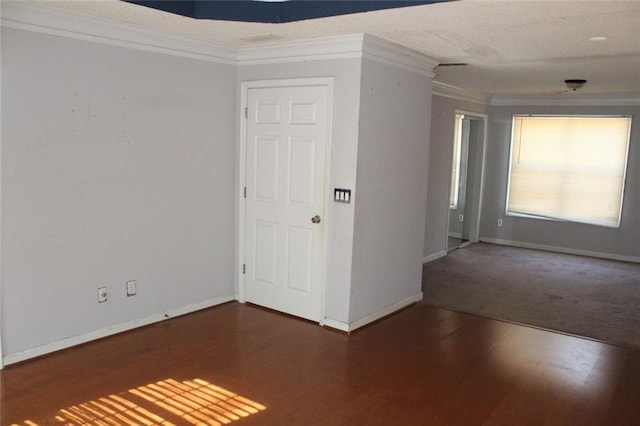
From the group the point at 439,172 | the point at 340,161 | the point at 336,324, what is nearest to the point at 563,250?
the point at 439,172

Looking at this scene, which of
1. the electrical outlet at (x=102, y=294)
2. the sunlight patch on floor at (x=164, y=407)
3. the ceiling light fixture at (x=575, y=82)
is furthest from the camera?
the ceiling light fixture at (x=575, y=82)

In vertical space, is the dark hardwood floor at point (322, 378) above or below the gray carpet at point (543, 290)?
below

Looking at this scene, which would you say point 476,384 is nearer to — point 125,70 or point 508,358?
point 508,358

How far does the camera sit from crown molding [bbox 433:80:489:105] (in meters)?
6.51

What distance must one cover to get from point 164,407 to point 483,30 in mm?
3068

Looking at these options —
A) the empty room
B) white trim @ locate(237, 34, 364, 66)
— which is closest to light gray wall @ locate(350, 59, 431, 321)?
the empty room

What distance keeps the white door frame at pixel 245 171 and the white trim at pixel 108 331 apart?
36 cm

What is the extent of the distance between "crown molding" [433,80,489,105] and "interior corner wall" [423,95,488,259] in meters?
0.05

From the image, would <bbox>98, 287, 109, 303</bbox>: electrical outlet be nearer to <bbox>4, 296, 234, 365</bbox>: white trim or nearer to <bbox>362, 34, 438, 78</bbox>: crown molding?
<bbox>4, 296, 234, 365</bbox>: white trim

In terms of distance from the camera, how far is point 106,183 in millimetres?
3828

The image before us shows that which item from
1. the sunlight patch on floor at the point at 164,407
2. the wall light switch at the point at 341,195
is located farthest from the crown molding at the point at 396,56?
the sunlight patch on floor at the point at 164,407

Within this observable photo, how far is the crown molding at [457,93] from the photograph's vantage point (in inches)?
256

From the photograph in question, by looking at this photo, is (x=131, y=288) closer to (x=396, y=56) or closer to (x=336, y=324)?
(x=336, y=324)

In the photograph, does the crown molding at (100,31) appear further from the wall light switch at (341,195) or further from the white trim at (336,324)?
the white trim at (336,324)
